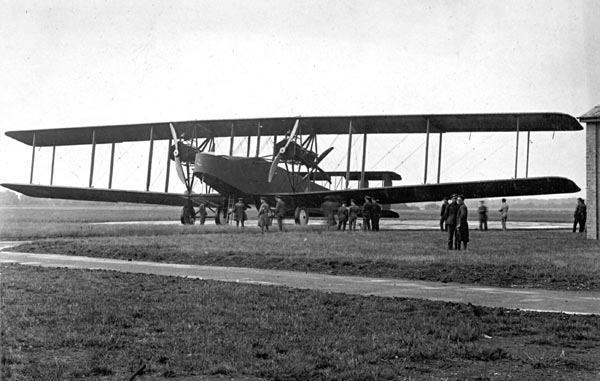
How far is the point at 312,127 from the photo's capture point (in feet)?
114

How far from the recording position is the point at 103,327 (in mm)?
7137

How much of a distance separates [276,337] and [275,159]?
27.3 m

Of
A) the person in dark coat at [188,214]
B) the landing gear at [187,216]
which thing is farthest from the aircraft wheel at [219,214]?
the landing gear at [187,216]

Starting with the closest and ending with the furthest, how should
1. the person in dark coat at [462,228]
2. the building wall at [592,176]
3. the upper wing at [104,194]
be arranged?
the person in dark coat at [462,228]
the building wall at [592,176]
the upper wing at [104,194]

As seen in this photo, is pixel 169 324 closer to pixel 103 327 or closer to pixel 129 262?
pixel 103 327

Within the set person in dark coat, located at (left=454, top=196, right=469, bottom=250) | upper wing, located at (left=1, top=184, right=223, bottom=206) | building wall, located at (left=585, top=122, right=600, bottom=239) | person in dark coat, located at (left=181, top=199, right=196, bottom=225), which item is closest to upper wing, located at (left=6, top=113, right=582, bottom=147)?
upper wing, located at (left=1, top=184, right=223, bottom=206)

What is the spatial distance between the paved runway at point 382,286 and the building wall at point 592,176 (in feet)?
44.6

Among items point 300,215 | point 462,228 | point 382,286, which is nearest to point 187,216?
point 300,215

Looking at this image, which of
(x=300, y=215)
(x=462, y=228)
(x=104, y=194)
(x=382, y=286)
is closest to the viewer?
(x=382, y=286)

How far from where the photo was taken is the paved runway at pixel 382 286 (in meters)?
9.82

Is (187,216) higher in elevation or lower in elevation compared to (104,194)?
lower

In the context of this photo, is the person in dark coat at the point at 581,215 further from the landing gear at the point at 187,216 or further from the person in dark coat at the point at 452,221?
the landing gear at the point at 187,216

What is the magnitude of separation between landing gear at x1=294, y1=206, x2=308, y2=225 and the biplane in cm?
6

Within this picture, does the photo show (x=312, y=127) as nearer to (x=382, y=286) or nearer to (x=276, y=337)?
(x=382, y=286)
